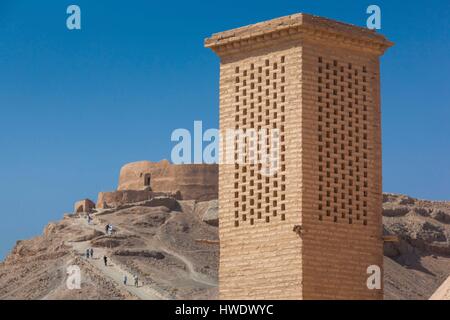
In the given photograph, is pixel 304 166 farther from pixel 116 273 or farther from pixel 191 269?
pixel 191 269

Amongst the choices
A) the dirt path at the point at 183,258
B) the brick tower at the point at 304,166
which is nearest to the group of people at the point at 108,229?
the dirt path at the point at 183,258

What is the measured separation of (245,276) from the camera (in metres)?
25.0

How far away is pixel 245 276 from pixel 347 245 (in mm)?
2399

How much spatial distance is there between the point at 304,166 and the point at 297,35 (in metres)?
3.01

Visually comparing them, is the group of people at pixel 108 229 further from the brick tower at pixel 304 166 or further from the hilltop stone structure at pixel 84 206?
the brick tower at pixel 304 166

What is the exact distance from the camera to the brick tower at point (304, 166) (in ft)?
80.0

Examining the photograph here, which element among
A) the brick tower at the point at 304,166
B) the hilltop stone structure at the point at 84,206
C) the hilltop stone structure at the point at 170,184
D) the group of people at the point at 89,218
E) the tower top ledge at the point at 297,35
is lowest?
the brick tower at the point at 304,166

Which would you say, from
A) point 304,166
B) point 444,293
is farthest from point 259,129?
point 444,293

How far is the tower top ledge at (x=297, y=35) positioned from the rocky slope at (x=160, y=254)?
32.3 m

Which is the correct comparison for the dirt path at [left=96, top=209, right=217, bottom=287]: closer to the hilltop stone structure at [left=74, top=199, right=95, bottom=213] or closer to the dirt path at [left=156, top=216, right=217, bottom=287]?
the dirt path at [left=156, top=216, right=217, bottom=287]

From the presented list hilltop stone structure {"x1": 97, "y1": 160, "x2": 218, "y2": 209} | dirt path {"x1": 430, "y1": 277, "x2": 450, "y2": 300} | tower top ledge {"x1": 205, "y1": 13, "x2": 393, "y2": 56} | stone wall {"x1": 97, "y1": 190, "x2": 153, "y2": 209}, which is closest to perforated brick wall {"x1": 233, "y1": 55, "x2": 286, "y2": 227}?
tower top ledge {"x1": 205, "y1": 13, "x2": 393, "y2": 56}

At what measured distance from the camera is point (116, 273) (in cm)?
6325
